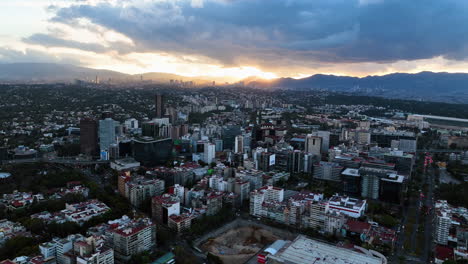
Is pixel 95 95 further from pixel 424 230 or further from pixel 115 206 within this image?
pixel 424 230

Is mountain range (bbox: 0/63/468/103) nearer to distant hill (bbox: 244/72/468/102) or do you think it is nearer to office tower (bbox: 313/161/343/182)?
distant hill (bbox: 244/72/468/102)

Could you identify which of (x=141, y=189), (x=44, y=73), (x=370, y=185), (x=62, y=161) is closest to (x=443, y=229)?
(x=370, y=185)

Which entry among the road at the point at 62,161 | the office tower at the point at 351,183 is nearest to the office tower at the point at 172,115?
the road at the point at 62,161

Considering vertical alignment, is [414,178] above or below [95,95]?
below

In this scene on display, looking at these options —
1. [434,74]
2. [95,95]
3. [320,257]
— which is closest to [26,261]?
[320,257]

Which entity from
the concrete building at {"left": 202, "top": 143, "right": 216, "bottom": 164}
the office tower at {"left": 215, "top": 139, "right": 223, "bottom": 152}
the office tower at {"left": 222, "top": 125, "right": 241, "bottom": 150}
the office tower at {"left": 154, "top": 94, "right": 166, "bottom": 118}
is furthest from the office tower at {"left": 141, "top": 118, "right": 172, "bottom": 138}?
the office tower at {"left": 154, "top": 94, "right": 166, "bottom": 118}

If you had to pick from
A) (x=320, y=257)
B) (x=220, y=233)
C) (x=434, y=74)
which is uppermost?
(x=434, y=74)

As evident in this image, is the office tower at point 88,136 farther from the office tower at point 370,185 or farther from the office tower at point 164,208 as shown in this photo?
the office tower at point 370,185

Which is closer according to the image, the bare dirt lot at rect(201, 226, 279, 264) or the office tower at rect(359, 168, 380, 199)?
the bare dirt lot at rect(201, 226, 279, 264)
